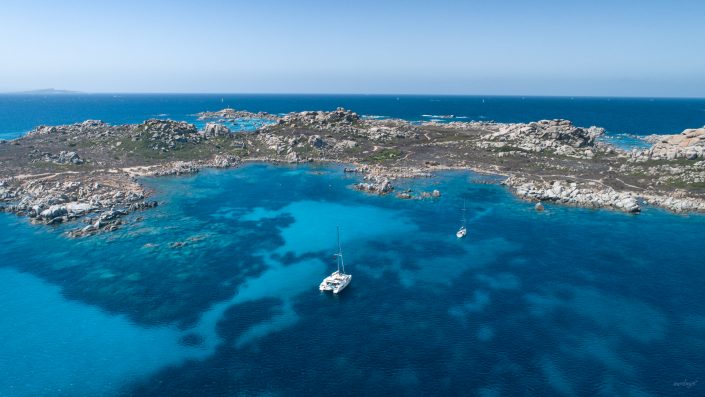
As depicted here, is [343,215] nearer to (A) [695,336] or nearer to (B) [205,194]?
(B) [205,194]

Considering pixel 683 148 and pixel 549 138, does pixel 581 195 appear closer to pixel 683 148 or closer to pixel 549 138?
pixel 683 148

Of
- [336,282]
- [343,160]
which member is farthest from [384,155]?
[336,282]

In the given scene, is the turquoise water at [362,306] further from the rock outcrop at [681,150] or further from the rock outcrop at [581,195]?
the rock outcrop at [681,150]

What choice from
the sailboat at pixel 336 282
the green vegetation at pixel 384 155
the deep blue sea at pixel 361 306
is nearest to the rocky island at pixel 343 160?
the green vegetation at pixel 384 155

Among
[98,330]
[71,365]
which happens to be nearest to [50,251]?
[98,330]

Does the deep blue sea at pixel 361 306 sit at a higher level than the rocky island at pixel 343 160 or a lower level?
lower

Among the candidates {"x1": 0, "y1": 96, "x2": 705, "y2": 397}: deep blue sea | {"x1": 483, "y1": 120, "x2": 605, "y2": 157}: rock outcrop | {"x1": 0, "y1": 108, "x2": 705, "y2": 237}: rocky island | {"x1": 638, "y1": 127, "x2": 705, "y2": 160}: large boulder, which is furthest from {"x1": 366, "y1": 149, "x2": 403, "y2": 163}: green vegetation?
{"x1": 638, "y1": 127, "x2": 705, "y2": 160}: large boulder
